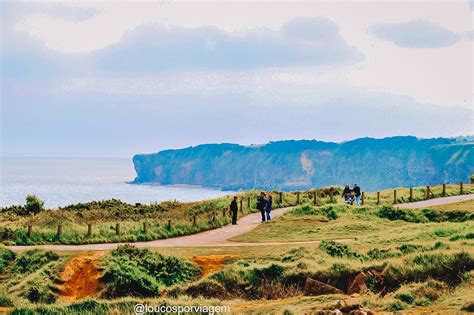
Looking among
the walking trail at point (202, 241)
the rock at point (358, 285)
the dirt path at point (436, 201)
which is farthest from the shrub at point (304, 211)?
the rock at point (358, 285)

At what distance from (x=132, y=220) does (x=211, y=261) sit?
16482mm

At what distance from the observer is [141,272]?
22469mm

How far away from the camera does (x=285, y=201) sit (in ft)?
155

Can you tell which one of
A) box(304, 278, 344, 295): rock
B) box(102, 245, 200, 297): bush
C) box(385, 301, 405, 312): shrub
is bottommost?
box(102, 245, 200, 297): bush

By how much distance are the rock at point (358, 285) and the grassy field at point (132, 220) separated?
40.7ft

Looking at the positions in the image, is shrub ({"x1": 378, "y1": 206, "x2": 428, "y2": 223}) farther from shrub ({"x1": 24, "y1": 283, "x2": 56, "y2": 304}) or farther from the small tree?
the small tree

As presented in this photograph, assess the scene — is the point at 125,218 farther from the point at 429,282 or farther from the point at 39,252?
the point at 429,282

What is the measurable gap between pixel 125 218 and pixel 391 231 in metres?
18.5

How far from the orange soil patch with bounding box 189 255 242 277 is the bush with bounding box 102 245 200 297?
0.39 metres

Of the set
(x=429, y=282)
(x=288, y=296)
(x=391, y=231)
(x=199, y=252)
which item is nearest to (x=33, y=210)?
(x=199, y=252)

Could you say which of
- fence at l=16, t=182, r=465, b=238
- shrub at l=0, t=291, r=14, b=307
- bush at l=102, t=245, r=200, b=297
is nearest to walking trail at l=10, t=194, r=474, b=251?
fence at l=16, t=182, r=465, b=238

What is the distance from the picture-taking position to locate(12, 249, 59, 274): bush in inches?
983

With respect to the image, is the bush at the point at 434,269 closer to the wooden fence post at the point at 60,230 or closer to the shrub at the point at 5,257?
the shrub at the point at 5,257

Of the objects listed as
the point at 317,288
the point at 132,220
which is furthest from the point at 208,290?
the point at 132,220
